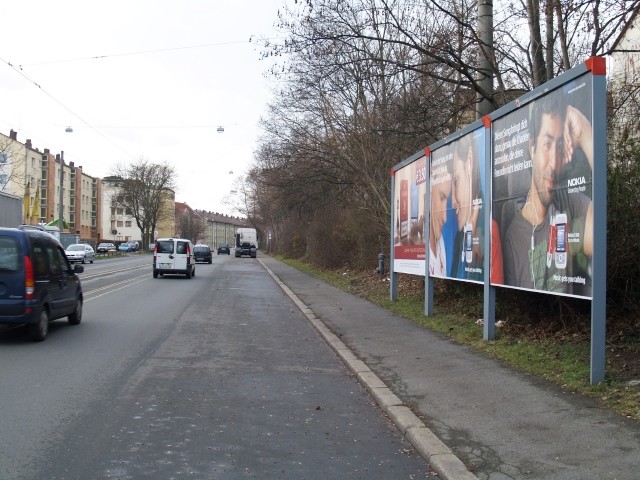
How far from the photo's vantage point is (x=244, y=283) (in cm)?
2688

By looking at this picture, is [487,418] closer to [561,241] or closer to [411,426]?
[411,426]

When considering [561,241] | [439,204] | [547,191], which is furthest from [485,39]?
[561,241]

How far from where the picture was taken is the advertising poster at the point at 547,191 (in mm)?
6703

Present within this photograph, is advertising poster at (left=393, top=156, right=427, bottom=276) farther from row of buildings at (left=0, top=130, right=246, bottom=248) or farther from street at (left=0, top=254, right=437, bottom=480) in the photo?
row of buildings at (left=0, top=130, right=246, bottom=248)

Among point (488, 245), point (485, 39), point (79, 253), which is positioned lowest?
point (79, 253)

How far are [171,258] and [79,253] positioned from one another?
2008cm

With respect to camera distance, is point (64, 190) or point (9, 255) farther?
point (64, 190)

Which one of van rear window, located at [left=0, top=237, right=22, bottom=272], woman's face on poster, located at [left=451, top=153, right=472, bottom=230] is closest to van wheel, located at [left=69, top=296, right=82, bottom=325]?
van rear window, located at [left=0, top=237, right=22, bottom=272]

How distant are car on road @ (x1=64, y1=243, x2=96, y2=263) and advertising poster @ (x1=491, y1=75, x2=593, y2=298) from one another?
130 feet

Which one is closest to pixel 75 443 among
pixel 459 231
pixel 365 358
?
pixel 365 358

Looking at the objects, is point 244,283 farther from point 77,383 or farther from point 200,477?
point 200,477

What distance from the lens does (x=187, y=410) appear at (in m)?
6.26

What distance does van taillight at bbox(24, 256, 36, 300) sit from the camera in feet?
32.4

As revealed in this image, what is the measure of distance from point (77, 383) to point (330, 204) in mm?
27038
